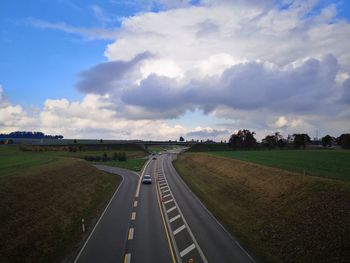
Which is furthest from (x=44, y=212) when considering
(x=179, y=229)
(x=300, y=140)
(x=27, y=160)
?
(x=300, y=140)

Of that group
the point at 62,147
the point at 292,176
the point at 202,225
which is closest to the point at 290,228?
the point at 202,225

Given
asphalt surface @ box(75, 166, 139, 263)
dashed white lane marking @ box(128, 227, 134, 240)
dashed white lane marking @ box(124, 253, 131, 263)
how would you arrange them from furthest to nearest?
dashed white lane marking @ box(128, 227, 134, 240)
asphalt surface @ box(75, 166, 139, 263)
dashed white lane marking @ box(124, 253, 131, 263)

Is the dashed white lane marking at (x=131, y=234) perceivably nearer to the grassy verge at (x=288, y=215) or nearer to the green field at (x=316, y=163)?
the grassy verge at (x=288, y=215)

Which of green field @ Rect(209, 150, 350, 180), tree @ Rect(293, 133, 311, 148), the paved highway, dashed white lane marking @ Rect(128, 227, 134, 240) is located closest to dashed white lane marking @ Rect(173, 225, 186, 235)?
the paved highway

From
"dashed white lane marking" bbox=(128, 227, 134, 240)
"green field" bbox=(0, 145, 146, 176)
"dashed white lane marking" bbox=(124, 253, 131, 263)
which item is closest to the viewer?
"dashed white lane marking" bbox=(124, 253, 131, 263)

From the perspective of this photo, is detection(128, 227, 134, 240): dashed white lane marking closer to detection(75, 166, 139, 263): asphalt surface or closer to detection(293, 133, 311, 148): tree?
detection(75, 166, 139, 263): asphalt surface

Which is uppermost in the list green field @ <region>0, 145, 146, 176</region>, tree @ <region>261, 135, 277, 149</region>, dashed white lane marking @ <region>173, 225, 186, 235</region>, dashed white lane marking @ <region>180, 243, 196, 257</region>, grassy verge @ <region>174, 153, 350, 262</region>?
tree @ <region>261, 135, 277, 149</region>
